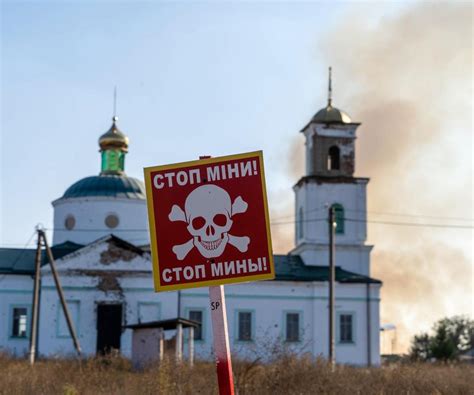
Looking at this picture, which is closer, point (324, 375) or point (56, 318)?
point (324, 375)

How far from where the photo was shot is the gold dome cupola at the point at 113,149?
1736 inches

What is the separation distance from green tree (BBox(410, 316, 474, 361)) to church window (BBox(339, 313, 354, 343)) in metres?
2.57

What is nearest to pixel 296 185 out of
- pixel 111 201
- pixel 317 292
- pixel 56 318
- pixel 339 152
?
pixel 339 152

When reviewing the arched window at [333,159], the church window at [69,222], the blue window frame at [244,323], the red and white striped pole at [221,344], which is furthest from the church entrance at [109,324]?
A: the red and white striped pole at [221,344]

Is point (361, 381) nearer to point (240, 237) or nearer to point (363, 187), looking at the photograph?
point (240, 237)

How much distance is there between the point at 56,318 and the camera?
3503cm

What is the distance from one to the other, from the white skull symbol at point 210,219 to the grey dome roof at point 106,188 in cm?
3514

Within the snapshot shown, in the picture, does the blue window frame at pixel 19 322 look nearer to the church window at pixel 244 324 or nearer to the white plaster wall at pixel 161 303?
the white plaster wall at pixel 161 303

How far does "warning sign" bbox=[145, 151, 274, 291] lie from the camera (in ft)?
17.3

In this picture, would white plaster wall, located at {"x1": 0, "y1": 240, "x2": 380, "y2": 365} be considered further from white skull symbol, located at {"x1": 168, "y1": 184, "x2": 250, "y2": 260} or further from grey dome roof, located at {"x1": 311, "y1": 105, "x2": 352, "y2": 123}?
white skull symbol, located at {"x1": 168, "y1": 184, "x2": 250, "y2": 260}

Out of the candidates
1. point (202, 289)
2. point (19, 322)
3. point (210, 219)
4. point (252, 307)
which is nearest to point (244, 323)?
point (252, 307)

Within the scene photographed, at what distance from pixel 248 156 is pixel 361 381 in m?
10.5

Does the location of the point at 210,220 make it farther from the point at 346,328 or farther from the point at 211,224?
the point at 346,328

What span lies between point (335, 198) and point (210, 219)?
112ft
